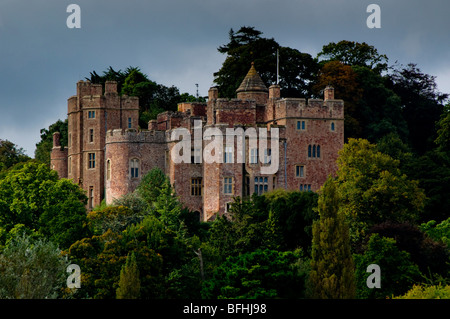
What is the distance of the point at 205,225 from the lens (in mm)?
62250

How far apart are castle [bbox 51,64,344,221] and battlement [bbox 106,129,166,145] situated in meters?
0.07

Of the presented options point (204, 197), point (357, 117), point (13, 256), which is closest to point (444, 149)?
point (357, 117)

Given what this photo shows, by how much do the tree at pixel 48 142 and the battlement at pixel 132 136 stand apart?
14.1m

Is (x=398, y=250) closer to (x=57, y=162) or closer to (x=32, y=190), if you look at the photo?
(x=32, y=190)

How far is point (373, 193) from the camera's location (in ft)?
185

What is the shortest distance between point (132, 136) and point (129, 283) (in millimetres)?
24066

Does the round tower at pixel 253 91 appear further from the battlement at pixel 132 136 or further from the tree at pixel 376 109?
the tree at pixel 376 109

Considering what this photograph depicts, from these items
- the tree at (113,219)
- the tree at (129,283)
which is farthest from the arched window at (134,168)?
the tree at (129,283)

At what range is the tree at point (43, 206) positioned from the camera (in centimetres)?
5453

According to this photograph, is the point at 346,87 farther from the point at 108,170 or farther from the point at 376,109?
the point at 108,170

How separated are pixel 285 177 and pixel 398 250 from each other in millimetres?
14187

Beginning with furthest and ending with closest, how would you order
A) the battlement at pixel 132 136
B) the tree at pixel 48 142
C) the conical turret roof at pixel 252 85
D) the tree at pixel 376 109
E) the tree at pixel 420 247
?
the tree at pixel 48 142, the tree at pixel 376 109, the conical turret roof at pixel 252 85, the battlement at pixel 132 136, the tree at pixel 420 247

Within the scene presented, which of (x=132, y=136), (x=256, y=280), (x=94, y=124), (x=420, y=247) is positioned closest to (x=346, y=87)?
(x=132, y=136)

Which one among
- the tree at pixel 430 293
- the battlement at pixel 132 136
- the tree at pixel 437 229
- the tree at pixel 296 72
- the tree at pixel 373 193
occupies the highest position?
the tree at pixel 296 72
